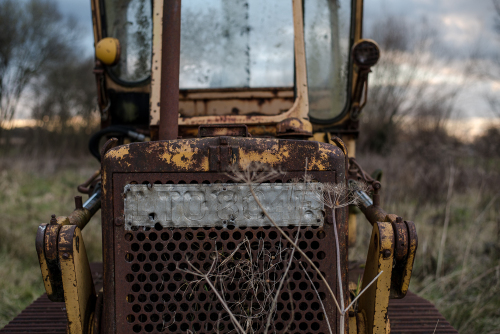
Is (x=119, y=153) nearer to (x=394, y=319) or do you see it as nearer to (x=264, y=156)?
(x=264, y=156)

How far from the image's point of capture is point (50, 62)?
1677 centimetres

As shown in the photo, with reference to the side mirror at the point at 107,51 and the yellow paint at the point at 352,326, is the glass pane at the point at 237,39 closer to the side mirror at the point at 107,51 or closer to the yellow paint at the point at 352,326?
the side mirror at the point at 107,51

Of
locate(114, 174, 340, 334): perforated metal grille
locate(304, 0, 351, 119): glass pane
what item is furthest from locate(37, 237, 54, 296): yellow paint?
locate(304, 0, 351, 119): glass pane

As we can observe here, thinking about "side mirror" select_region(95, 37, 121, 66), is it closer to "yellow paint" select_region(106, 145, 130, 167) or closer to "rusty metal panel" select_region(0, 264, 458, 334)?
"yellow paint" select_region(106, 145, 130, 167)

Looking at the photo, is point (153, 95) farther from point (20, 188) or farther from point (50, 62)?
point (50, 62)

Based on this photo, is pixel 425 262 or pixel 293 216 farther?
pixel 425 262

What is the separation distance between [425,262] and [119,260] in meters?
3.79

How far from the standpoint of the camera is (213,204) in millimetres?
1570

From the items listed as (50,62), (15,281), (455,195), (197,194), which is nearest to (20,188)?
(15,281)

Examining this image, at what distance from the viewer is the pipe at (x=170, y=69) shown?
1.87 meters

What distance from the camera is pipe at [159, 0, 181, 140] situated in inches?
73.6

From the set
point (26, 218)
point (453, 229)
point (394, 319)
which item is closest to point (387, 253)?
point (394, 319)

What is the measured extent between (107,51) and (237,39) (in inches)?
32.0

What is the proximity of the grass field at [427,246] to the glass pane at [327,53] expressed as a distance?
5.87 feet
